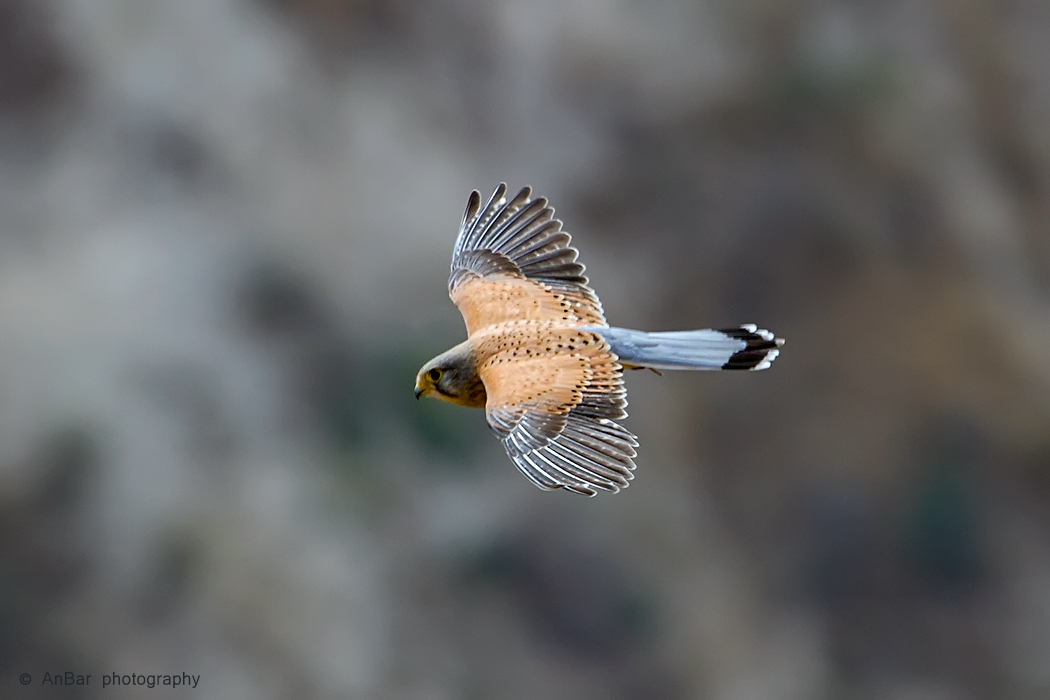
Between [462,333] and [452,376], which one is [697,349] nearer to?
[452,376]

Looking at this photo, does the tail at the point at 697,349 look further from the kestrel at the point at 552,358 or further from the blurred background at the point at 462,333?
the blurred background at the point at 462,333

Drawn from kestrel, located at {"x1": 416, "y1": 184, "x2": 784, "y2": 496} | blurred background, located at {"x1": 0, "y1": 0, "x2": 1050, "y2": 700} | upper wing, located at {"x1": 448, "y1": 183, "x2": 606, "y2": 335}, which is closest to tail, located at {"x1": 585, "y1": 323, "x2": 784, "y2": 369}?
kestrel, located at {"x1": 416, "y1": 184, "x2": 784, "y2": 496}

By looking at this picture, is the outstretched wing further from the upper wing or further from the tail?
the upper wing

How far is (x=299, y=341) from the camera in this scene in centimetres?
1202

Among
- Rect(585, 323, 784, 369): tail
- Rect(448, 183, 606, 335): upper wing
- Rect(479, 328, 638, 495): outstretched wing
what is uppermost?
Rect(448, 183, 606, 335): upper wing

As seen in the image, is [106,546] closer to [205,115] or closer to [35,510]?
[35,510]

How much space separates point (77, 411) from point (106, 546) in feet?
3.58

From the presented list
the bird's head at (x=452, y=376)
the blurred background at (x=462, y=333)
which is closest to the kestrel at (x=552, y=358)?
the bird's head at (x=452, y=376)

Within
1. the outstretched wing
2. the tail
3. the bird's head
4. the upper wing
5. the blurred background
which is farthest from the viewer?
the blurred background

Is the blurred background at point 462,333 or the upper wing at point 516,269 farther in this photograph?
the blurred background at point 462,333

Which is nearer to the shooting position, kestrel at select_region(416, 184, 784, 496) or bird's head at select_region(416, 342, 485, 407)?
kestrel at select_region(416, 184, 784, 496)

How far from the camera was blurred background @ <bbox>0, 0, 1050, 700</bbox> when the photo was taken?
447 inches

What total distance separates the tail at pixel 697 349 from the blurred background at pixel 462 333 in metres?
7.76

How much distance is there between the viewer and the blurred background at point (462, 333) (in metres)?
11.3
